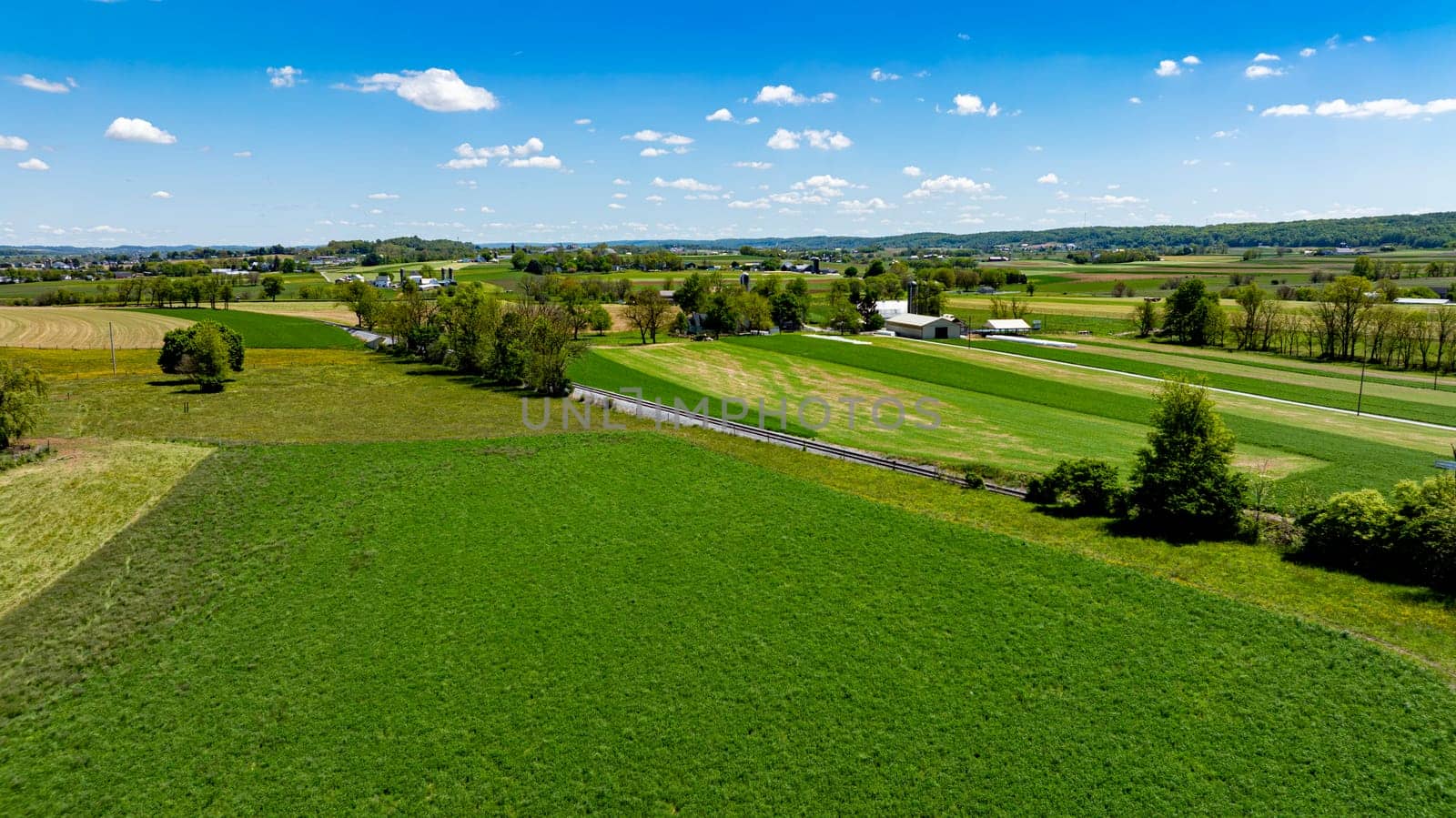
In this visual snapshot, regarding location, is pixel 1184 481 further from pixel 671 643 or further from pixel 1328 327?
pixel 1328 327

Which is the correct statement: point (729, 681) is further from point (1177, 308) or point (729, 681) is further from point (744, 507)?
point (1177, 308)

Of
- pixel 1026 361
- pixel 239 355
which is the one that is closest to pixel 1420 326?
pixel 1026 361

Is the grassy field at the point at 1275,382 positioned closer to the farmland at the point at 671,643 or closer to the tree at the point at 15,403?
the farmland at the point at 671,643

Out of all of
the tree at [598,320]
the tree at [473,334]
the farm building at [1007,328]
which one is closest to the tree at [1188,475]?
the tree at [473,334]

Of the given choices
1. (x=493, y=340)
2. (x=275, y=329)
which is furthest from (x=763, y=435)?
(x=275, y=329)

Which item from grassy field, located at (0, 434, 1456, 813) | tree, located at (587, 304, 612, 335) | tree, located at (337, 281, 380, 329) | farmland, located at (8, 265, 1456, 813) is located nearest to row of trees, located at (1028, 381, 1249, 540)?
farmland, located at (8, 265, 1456, 813)

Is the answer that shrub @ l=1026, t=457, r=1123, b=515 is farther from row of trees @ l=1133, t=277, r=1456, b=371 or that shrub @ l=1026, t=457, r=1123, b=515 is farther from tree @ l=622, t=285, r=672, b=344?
tree @ l=622, t=285, r=672, b=344

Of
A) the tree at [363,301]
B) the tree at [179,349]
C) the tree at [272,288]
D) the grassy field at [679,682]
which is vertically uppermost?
the tree at [272,288]
